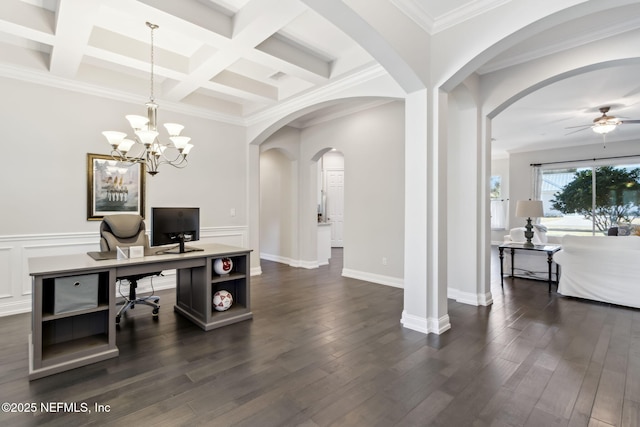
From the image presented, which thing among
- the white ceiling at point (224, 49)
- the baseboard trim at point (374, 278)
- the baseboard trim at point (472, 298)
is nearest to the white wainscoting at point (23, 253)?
the white ceiling at point (224, 49)

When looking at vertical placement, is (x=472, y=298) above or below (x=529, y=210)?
below

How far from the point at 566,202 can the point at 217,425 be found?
10.3 metres

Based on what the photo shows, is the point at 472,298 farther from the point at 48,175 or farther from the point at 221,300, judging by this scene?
the point at 48,175

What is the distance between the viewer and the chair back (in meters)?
3.44

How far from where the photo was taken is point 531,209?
5352 millimetres

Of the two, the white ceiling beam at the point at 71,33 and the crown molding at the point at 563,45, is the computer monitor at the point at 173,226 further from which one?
the crown molding at the point at 563,45

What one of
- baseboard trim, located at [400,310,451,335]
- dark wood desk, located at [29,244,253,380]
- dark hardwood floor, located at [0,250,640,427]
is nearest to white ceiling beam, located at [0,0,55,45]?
dark wood desk, located at [29,244,253,380]

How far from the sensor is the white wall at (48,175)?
366 cm

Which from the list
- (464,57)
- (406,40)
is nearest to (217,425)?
(406,40)

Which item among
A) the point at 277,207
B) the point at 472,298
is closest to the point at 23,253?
the point at 277,207

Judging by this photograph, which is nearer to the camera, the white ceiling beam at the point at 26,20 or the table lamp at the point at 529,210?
the white ceiling beam at the point at 26,20

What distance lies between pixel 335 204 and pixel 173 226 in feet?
22.1

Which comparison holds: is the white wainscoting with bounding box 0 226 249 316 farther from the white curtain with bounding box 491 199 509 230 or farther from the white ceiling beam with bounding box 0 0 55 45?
Answer: the white curtain with bounding box 491 199 509 230

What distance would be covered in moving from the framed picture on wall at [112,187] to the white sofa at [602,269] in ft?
20.0
